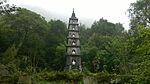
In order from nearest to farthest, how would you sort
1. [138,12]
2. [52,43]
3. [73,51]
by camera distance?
1. [138,12]
2. [73,51]
3. [52,43]

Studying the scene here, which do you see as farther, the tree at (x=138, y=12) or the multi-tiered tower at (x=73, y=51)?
the multi-tiered tower at (x=73, y=51)

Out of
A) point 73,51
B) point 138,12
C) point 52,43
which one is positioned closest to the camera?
point 138,12

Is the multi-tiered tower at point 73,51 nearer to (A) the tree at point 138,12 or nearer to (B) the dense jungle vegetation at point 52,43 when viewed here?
(B) the dense jungle vegetation at point 52,43

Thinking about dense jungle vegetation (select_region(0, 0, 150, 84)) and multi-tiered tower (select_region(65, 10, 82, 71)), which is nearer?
dense jungle vegetation (select_region(0, 0, 150, 84))

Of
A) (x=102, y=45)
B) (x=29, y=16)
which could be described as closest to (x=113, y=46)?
(x=102, y=45)

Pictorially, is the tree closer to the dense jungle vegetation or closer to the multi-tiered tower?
the dense jungle vegetation

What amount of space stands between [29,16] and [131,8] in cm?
1520

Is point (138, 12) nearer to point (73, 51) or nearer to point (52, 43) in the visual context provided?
point (73, 51)

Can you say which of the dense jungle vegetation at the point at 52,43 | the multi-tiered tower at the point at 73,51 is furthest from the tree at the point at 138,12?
the multi-tiered tower at the point at 73,51

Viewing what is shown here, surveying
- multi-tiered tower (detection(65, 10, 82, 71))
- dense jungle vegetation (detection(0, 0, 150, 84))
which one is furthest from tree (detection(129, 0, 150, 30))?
multi-tiered tower (detection(65, 10, 82, 71))

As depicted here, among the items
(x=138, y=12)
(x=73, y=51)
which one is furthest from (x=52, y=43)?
(x=138, y=12)

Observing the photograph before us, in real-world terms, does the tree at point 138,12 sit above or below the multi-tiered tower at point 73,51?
above

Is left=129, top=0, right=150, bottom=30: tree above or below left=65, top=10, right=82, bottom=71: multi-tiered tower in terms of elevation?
above

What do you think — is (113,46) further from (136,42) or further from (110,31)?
(110,31)
